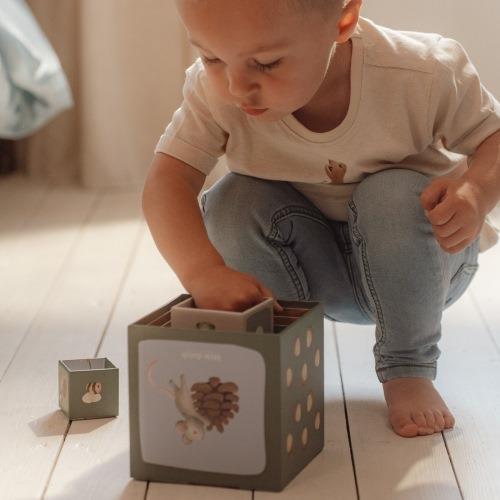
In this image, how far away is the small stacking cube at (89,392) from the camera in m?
1.25

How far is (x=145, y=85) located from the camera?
2734 mm

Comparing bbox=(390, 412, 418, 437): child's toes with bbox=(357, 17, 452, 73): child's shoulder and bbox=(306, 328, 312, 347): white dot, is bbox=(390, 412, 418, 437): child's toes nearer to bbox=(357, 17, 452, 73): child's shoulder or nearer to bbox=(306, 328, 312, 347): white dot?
bbox=(306, 328, 312, 347): white dot

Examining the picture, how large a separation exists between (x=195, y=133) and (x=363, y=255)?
25 centimetres

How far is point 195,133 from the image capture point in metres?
1.29

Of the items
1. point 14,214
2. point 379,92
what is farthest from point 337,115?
point 14,214

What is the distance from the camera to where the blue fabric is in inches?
88.4

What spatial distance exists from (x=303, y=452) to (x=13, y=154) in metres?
1.94

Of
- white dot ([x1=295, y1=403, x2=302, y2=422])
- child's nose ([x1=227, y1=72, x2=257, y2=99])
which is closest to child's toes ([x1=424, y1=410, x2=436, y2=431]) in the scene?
white dot ([x1=295, y1=403, x2=302, y2=422])

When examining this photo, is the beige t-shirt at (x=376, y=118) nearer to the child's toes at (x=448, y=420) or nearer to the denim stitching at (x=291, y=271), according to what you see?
the denim stitching at (x=291, y=271)

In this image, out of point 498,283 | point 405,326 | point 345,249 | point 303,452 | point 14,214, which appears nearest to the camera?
point 303,452

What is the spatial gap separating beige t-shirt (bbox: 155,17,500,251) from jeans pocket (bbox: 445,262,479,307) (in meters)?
0.17

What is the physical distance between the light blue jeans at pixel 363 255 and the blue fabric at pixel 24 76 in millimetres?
1012

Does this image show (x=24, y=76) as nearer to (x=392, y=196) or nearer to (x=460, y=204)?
(x=392, y=196)

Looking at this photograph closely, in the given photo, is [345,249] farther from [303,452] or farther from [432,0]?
[432,0]
